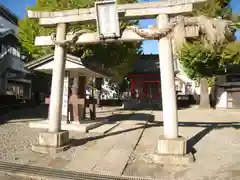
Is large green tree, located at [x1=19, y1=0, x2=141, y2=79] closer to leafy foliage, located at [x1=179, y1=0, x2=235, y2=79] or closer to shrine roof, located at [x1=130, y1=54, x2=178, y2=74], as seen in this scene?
leafy foliage, located at [x1=179, y1=0, x2=235, y2=79]

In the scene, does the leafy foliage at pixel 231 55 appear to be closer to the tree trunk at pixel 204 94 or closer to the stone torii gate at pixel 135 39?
the tree trunk at pixel 204 94

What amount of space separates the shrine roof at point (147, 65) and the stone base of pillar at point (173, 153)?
24965 millimetres

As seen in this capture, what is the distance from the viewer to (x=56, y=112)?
6273 millimetres

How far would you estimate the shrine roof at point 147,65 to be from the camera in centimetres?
3012

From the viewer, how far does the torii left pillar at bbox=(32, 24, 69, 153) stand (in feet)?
19.8

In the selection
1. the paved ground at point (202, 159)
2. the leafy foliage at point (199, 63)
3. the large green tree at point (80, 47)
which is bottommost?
the paved ground at point (202, 159)

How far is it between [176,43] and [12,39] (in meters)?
20.8

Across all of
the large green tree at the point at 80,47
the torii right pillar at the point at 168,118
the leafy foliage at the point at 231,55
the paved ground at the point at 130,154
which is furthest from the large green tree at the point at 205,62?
the torii right pillar at the point at 168,118

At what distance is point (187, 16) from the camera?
5840mm

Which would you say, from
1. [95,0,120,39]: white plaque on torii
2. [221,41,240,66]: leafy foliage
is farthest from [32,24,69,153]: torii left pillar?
[221,41,240,66]: leafy foliage

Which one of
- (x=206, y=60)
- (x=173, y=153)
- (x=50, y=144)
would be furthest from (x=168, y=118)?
(x=206, y=60)

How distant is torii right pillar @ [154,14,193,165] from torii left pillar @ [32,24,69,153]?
2.69 m

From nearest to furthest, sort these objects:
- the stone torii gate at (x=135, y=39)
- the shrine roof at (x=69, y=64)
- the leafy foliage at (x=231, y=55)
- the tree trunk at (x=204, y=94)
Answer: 1. the stone torii gate at (x=135, y=39)
2. the shrine roof at (x=69, y=64)
3. the leafy foliage at (x=231, y=55)
4. the tree trunk at (x=204, y=94)

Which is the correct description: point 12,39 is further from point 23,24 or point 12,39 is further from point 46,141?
point 46,141
